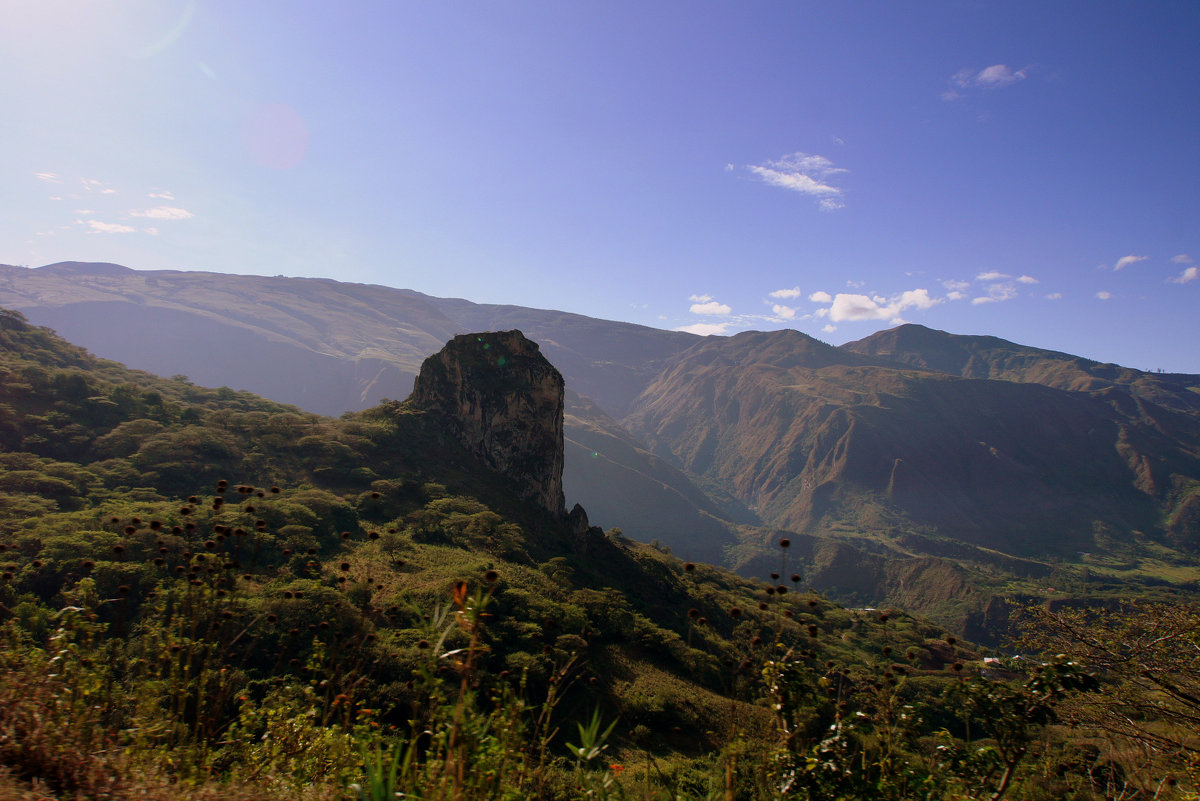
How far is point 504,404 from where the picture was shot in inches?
1650

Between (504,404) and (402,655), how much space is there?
93.5 feet

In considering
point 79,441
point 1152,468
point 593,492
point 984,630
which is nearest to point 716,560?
point 593,492

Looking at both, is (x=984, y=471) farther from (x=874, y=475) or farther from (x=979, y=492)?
(x=874, y=475)

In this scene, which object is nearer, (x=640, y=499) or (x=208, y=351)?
(x=640, y=499)

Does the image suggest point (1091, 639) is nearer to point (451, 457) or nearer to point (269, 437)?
point (451, 457)

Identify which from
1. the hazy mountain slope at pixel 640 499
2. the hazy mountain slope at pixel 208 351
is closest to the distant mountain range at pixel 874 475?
the hazy mountain slope at pixel 640 499

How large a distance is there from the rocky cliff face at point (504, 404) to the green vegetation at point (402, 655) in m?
2.33

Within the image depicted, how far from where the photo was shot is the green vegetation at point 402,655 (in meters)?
3.77

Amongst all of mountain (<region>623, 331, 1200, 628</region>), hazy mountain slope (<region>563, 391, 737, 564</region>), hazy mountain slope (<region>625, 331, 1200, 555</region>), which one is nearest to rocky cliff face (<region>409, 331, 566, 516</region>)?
hazy mountain slope (<region>563, 391, 737, 564</region>)

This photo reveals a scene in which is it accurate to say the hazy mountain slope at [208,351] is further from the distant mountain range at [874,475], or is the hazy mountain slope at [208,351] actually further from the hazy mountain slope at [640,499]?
the hazy mountain slope at [640,499]

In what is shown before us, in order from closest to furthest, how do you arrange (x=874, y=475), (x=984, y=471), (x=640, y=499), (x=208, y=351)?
(x=640, y=499)
(x=874, y=475)
(x=984, y=471)
(x=208, y=351)

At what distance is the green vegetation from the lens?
377 centimetres

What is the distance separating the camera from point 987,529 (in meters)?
146

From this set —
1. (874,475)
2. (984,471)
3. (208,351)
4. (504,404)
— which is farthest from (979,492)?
(208,351)
